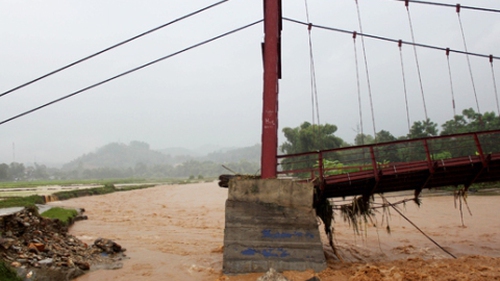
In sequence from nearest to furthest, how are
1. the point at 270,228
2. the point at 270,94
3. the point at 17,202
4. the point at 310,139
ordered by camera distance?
1. the point at 270,228
2. the point at 270,94
3. the point at 17,202
4. the point at 310,139

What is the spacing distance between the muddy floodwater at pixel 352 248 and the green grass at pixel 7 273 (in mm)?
1497

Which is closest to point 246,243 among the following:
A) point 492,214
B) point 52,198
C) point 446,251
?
point 446,251

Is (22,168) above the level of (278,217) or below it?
above

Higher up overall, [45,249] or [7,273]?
[45,249]

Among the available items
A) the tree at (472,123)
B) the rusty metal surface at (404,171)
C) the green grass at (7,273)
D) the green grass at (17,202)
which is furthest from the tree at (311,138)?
the green grass at (7,273)

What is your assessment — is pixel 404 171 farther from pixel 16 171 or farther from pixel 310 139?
pixel 16 171

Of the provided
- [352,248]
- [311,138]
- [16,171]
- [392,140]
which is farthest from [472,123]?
[16,171]

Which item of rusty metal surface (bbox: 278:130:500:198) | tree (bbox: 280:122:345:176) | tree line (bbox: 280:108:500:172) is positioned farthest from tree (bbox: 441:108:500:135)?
rusty metal surface (bbox: 278:130:500:198)

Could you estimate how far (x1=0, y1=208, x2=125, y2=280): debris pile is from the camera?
6535 millimetres

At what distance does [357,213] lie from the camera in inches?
333

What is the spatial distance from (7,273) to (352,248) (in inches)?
325

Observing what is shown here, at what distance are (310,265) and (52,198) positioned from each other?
24913 mm

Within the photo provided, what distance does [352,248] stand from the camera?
987 centimetres

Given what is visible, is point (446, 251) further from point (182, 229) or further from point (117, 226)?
point (117, 226)
